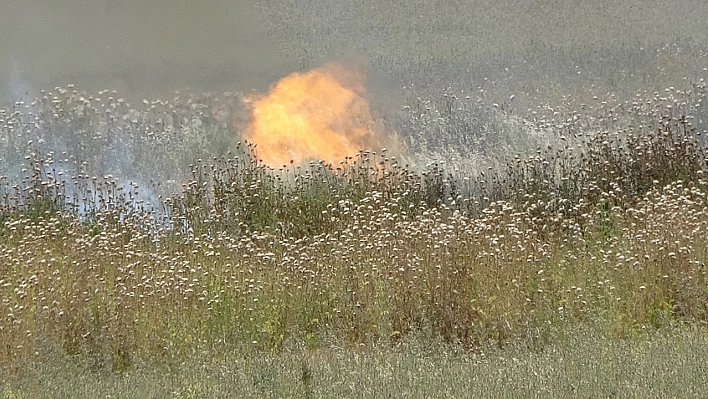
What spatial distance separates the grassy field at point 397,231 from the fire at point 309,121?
0.76 feet

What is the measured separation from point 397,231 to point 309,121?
2.79m

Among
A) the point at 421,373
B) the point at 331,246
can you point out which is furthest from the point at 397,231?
the point at 421,373

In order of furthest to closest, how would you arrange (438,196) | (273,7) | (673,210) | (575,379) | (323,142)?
1. (273,7)
2. (323,142)
3. (438,196)
4. (673,210)
5. (575,379)

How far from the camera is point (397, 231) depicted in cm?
753

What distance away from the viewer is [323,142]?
389 inches

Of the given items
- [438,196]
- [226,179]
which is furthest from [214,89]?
[438,196]

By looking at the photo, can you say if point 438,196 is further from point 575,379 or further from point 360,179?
point 575,379

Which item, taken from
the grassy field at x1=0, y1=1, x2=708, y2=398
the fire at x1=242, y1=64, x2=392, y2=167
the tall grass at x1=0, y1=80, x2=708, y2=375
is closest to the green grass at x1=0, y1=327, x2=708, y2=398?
the grassy field at x1=0, y1=1, x2=708, y2=398

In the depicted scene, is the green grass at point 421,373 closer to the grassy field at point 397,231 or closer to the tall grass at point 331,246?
the grassy field at point 397,231

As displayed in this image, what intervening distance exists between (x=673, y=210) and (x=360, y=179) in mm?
3210

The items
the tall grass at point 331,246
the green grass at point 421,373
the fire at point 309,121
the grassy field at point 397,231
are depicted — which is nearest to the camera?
the green grass at point 421,373

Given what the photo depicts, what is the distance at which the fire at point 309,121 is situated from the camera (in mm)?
9812

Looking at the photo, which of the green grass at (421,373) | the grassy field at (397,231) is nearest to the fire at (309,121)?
the grassy field at (397,231)

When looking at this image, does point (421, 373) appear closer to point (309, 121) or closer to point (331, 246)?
point (331, 246)
